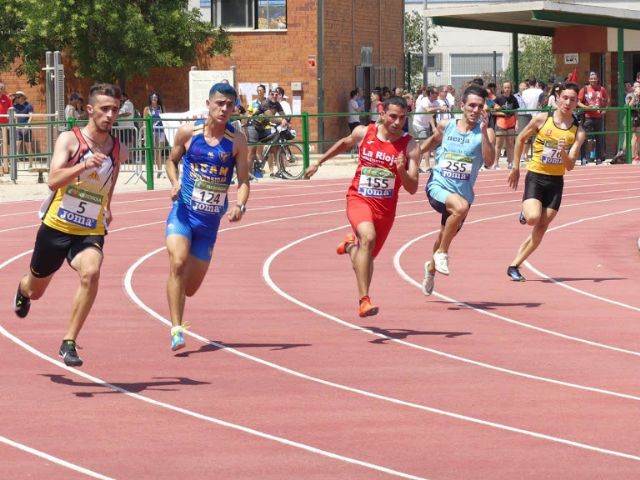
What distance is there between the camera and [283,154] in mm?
29984

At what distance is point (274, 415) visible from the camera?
8.64 m

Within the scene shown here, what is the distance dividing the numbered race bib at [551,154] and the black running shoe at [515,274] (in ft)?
3.68

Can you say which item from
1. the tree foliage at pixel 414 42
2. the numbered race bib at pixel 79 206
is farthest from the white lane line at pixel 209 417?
the tree foliage at pixel 414 42

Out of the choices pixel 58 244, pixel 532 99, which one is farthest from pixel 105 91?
pixel 532 99

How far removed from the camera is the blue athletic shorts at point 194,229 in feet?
35.3

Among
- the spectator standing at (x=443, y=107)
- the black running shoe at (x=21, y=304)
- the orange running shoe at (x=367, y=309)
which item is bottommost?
the orange running shoe at (x=367, y=309)

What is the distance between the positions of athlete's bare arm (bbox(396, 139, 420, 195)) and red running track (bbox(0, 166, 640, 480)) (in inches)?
44.2

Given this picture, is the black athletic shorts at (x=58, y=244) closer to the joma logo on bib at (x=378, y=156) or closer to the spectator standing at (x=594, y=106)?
the joma logo on bib at (x=378, y=156)

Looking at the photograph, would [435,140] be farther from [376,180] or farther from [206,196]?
[206,196]

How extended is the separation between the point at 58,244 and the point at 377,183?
3123mm

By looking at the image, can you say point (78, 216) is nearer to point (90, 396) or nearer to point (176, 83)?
point (90, 396)

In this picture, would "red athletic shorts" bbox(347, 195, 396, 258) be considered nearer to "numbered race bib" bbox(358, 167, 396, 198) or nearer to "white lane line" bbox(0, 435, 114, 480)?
"numbered race bib" bbox(358, 167, 396, 198)

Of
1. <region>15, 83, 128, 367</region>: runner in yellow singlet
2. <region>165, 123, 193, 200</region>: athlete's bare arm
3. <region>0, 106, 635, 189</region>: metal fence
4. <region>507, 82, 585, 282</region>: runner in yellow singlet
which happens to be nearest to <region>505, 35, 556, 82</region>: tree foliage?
<region>0, 106, 635, 189</region>: metal fence

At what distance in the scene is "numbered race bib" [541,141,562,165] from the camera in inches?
584
